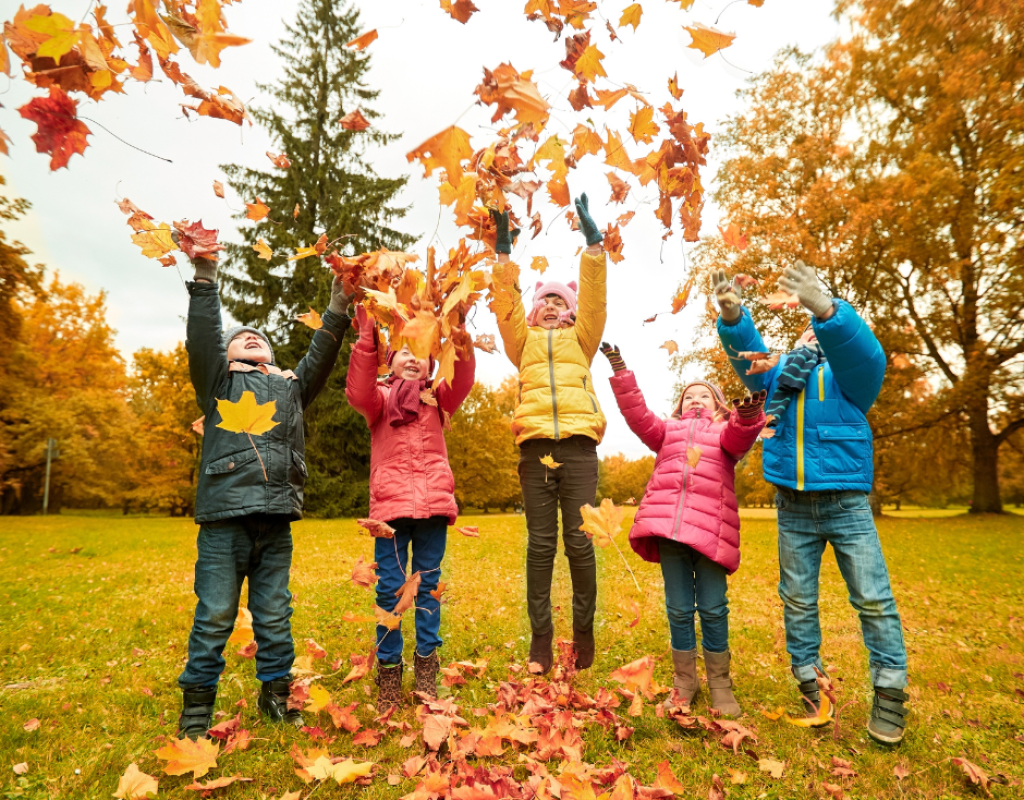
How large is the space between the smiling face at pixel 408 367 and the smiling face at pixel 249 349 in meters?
0.63

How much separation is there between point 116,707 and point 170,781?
1065 millimetres

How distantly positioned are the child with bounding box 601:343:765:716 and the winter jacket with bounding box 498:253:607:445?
0.24 m

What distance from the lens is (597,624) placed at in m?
4.71

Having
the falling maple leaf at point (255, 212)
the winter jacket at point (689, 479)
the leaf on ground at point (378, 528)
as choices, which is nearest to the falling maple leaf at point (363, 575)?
the leaf on ground at point (378, 528)

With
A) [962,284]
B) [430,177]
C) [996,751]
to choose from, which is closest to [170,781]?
[430,177]

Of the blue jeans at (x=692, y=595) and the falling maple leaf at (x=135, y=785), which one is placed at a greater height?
the blue jeans at (x=692, y=595)

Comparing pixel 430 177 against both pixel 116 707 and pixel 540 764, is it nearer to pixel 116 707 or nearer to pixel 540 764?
pixel 540 764

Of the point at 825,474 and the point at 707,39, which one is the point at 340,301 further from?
the point at 825,474

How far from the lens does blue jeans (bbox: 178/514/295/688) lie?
2.47 metres

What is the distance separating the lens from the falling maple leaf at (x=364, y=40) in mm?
1842

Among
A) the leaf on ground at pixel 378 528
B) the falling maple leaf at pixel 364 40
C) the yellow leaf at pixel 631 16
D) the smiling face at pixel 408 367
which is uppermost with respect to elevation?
the yellow leaf at pixel 631 16

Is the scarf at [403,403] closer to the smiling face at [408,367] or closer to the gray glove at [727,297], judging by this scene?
the smiling face at [408,367]

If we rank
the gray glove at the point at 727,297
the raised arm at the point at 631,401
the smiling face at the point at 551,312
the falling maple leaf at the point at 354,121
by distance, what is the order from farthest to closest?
1. the smiling face at the point at 551,312
2. the raised arm at the point at 631,401
3. the gray glove at the point at 727,297
4. the falling maple leaf at the point at 354,121

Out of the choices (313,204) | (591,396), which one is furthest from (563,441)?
(313,204)
